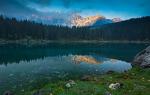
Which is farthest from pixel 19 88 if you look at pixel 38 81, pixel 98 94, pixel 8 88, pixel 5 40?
pixel 5 40

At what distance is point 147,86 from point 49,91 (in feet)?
35.5

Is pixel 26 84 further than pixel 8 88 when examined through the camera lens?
Yes

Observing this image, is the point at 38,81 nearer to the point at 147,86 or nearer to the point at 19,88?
the point at 19,88

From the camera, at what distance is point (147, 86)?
28.0m

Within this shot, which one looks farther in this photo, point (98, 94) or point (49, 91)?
point (49, 91)

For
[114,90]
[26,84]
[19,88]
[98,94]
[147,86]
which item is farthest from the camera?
[26,84]

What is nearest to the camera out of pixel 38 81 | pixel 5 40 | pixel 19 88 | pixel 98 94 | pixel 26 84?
pixel 98 94

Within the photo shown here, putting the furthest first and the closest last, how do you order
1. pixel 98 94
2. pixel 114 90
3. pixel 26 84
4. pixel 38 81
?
pixel 38 81, pixel 26 84, pixel 114 90, pixel 98 94

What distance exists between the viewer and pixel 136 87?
88.8 feet

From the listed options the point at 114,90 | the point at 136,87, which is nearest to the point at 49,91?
the point at 114,90

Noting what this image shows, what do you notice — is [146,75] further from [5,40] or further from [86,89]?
[5,40]

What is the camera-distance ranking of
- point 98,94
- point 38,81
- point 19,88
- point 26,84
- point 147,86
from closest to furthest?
point 98,94
point 147,86
point 19,88
point 26,84
point 38,81

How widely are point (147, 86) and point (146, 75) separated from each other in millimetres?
10832

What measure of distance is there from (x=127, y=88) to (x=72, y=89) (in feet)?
19.0
